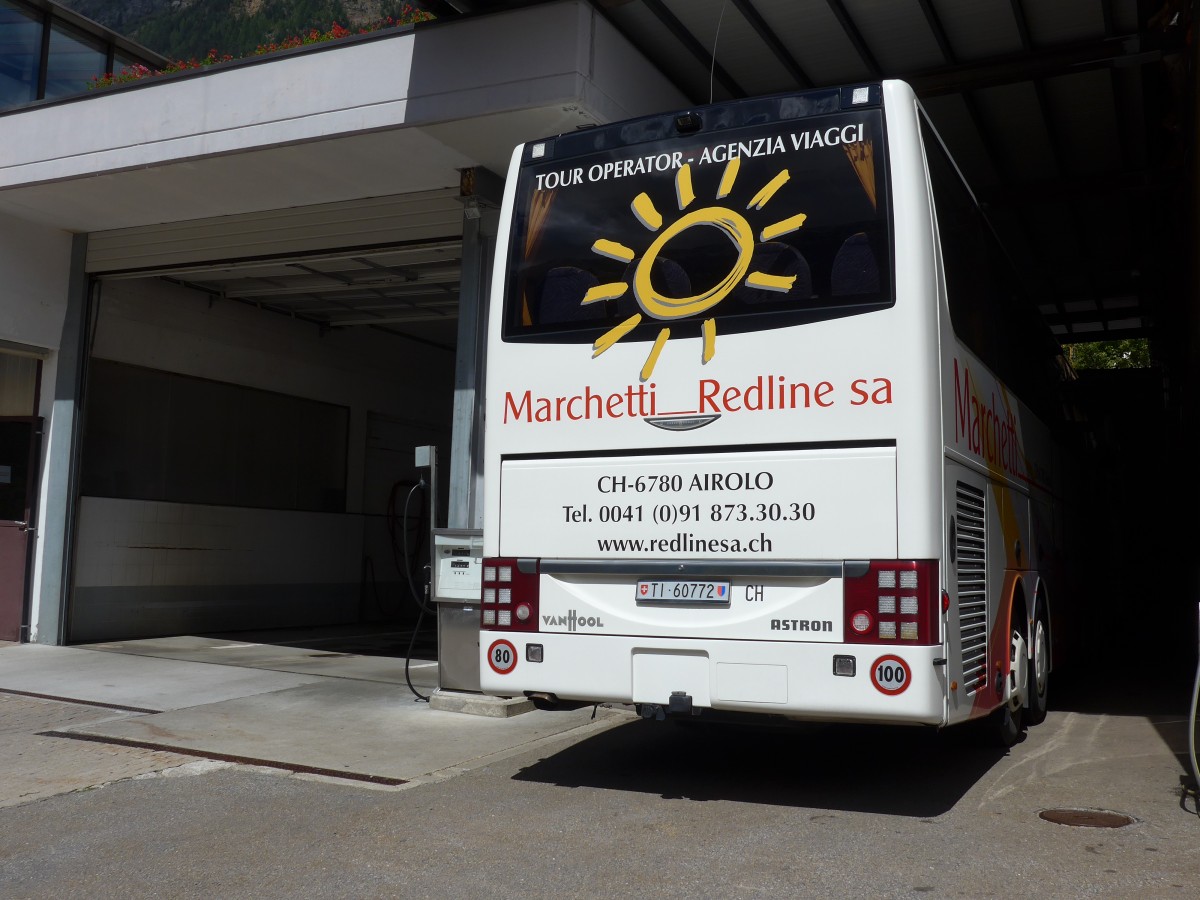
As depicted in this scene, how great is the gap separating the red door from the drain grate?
38.3 feet

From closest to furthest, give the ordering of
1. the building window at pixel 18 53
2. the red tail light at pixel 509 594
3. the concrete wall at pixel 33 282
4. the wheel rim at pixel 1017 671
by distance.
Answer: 1. the red tail light at pixel 509 594
2. the wheel rim at pixel 1017 671
3. the concrete wall at pixel 33 282
4. the building window at pixel 18 53

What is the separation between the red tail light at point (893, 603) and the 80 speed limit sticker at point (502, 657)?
76.1 inches

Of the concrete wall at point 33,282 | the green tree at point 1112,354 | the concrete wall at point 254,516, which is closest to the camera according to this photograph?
the concrete wall at point 33,282

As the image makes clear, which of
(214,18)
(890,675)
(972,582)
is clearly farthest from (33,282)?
(214,18)

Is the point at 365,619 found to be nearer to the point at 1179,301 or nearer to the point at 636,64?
the point at 636,64

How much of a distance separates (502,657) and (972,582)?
266 centimetres

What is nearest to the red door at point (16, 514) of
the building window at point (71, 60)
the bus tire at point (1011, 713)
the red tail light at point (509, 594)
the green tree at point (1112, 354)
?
the building window at point (71, 60)

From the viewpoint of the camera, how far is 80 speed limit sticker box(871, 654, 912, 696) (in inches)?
218

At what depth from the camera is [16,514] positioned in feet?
44.7

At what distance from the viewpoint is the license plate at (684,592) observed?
6.03 metres

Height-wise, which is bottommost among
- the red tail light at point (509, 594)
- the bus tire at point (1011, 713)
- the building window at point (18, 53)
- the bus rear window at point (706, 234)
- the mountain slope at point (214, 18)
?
the bus tire at point (1011, 713)

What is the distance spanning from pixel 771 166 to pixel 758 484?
173 cm

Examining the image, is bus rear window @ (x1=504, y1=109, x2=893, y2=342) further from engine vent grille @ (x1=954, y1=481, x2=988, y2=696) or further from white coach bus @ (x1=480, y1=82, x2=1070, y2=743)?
engine vent grille @ (x1=954, y1=481, x2=988, y2=696)

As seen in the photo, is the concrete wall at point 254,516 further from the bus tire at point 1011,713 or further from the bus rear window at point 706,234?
the bus tire at point 1011,713
